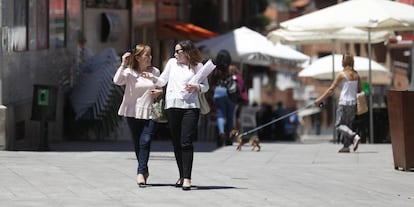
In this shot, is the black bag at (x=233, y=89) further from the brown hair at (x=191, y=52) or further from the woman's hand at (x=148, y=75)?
the brown hair at (x=191, y=52)

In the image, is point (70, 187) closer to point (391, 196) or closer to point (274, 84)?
point (391, 196)

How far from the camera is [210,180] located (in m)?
14.4

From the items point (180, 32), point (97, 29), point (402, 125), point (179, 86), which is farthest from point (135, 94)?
point (180, 32)

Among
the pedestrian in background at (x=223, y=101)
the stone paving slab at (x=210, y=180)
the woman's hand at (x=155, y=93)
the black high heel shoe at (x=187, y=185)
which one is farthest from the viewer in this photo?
the pedestrian in background at (x=223, y=101)

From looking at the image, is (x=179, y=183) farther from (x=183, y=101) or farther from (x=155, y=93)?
(x=155, y=93)

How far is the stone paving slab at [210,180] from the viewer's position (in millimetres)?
12352

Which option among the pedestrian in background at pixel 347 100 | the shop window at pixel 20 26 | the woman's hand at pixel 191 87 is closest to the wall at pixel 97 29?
the shop window at pixel 20 26

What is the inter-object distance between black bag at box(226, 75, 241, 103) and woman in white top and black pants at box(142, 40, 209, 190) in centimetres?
858

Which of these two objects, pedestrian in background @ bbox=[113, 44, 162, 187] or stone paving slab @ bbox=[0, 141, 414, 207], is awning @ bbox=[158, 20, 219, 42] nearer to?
stone paving slab @ bbox=[0, 141, 414, 207]

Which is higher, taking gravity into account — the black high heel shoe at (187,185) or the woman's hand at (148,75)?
the woman's hand at (148,75)

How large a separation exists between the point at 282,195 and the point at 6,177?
3.09 m

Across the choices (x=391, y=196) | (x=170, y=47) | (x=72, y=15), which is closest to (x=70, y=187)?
(x=391, y=196)

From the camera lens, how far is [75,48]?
81.9ft

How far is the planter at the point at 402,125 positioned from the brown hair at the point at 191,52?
12.3 feet
